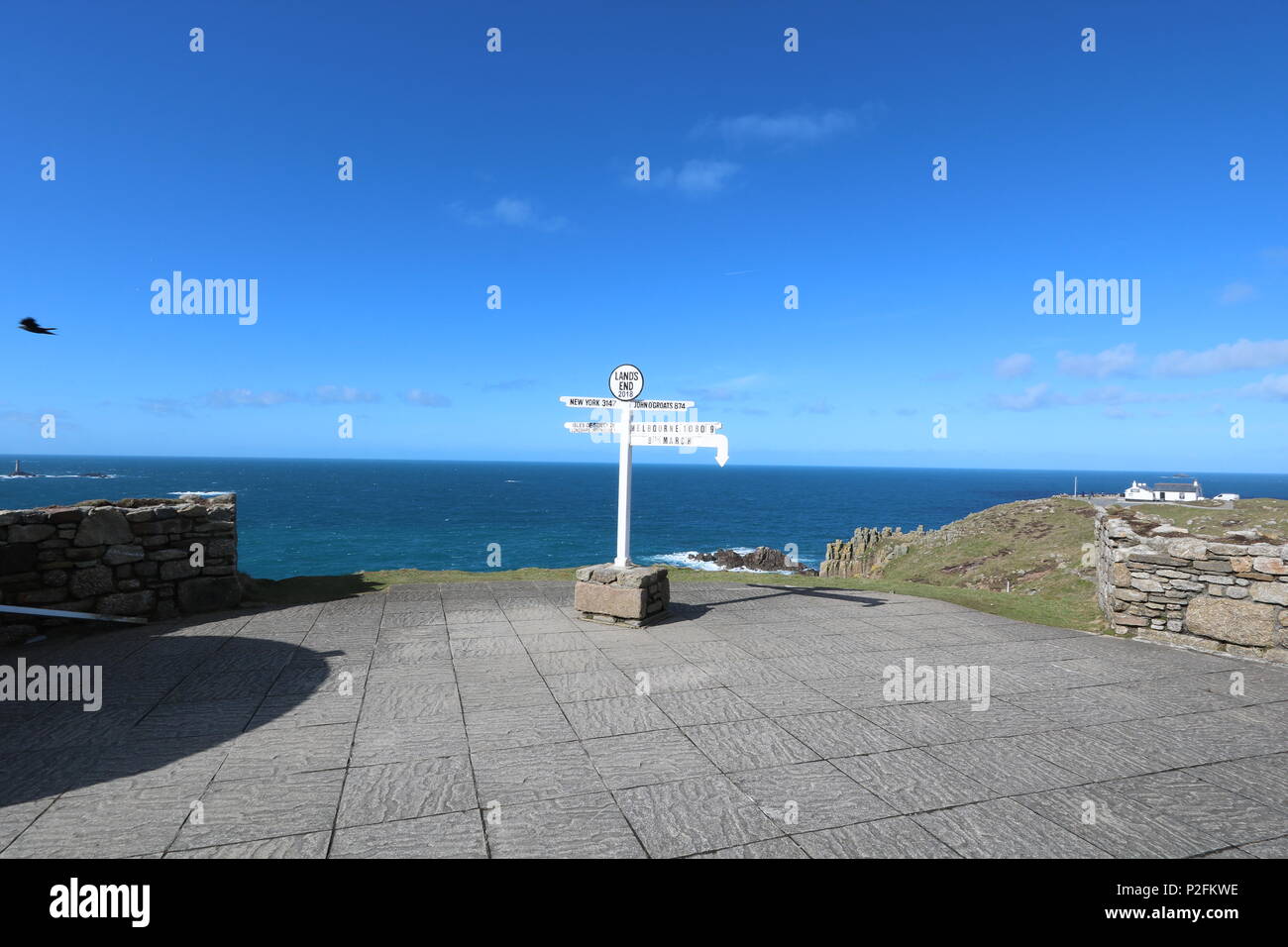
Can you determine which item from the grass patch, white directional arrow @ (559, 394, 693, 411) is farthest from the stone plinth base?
the grass patch

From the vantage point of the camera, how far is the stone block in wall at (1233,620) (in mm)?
7551

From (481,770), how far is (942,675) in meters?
4.99

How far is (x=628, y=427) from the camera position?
30.6 ft

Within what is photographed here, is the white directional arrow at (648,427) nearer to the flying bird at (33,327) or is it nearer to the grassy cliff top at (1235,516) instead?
the flying bird at (33,327)

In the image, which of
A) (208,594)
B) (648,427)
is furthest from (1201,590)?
(208,594)

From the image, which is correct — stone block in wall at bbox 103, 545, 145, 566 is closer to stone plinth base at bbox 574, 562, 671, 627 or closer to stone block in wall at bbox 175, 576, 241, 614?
stone block in wall at bbox 175, 576, 241, 614

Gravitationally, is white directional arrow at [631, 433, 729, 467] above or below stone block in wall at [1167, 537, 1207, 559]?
above

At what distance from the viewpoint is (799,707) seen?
5.88 meters

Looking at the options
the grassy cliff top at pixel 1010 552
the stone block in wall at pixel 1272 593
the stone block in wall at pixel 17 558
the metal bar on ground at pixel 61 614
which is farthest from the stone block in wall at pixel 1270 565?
the stone block in wall at pixel 17 558

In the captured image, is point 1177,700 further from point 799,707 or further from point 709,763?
point 709,763

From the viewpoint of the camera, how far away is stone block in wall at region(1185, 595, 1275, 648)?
7551 mm

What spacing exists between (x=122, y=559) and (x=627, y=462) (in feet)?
23.0

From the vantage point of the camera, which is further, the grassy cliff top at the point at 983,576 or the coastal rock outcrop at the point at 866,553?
the coastal rock outcrop at the point at 866,553
